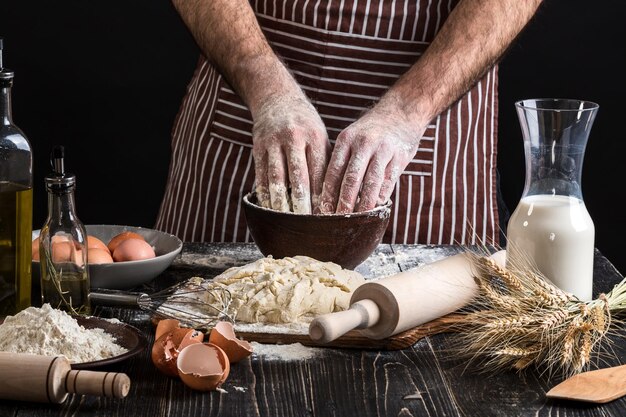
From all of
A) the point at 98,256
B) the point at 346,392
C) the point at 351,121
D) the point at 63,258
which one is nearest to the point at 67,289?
the point at 63,258

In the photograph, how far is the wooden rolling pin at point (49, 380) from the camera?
1.23m

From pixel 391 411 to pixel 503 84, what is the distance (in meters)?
2.15

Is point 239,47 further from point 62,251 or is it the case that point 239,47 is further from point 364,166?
point 62,251

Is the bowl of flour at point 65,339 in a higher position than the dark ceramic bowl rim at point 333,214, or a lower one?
lower

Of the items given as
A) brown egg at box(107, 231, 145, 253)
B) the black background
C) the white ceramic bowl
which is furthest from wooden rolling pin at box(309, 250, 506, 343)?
the black background

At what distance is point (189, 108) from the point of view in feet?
8.41

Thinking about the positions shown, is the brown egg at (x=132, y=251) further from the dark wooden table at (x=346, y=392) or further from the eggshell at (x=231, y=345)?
the eggshell at (x=231, y=345)

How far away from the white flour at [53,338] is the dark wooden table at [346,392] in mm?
41

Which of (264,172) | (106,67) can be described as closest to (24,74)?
(106,67)

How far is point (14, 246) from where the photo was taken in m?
1.56

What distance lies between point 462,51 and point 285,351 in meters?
0.94

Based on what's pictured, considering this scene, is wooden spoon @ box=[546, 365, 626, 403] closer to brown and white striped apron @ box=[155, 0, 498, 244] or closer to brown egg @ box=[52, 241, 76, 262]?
brown egg @ box=[52, 241, 76, 262]

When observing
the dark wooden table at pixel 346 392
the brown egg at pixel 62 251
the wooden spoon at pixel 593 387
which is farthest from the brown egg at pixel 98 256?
the wooden spoon at pixel 593 387

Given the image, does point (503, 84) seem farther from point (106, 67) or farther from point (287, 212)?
point (287, 212)
